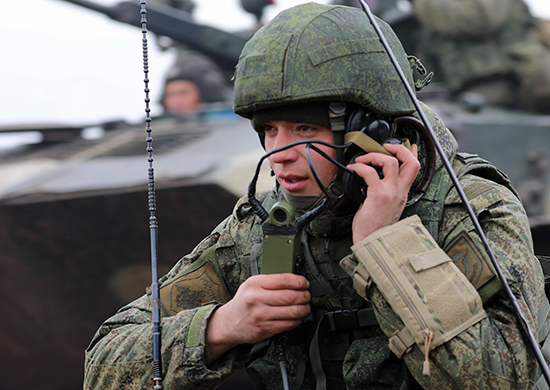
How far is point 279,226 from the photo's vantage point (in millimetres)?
2156

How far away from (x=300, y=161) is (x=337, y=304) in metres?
0.51

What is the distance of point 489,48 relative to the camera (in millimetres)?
8164

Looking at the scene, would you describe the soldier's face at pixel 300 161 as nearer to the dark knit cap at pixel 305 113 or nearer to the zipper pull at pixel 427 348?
the dark knit cap at pixel 305 113

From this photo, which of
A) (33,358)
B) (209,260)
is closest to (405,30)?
(33,358)

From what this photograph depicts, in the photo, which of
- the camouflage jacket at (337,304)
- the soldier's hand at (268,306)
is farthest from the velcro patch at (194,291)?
the soldier's hand at (268,306)

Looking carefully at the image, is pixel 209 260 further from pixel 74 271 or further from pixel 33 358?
pixel 33 358

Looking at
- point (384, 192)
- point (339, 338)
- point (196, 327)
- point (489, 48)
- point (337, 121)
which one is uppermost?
point (489, 48)

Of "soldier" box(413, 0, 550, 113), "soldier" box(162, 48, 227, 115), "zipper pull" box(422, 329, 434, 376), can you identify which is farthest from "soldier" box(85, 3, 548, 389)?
"soldier" box(413, 0, 550, 113)

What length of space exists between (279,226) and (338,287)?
0.34 m

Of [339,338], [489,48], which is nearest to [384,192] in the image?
[339,338]

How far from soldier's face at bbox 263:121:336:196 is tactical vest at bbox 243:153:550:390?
0.86ft

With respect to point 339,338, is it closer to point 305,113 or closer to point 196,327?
point 196,327

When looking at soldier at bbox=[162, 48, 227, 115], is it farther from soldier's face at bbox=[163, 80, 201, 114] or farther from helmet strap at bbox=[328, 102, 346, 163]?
helmet strap at bbox=[328, 102, 346, 163]

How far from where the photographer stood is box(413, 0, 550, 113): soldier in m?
7.94
